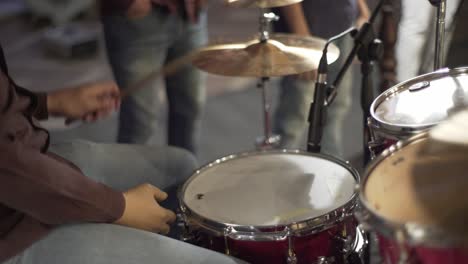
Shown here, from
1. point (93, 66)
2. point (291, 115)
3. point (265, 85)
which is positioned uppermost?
point (265, 85)

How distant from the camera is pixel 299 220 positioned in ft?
3.74

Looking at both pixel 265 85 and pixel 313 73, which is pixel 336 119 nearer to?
pixel 265 85

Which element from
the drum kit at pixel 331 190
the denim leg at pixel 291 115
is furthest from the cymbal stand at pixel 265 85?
the denim leg at pixel 291 115

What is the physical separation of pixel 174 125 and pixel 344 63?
827mm

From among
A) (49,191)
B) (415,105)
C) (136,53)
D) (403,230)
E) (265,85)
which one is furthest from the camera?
(136,53)

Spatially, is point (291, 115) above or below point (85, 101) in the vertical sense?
below

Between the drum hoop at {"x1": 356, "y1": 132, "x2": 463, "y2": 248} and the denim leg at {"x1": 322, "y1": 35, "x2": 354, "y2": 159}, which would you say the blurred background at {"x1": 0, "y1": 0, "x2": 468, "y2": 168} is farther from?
the drum hoop at {"x1": 356, "y1": 132, "x2": 463, "y2": 248}

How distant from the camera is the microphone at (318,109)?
4.33 ft

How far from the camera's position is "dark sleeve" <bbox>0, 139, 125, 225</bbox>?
3.32 ft

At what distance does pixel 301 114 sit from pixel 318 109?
648 millimetres

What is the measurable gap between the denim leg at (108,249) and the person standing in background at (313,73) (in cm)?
50

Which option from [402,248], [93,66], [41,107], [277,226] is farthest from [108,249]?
[93,66]

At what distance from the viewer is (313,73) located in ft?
4.52

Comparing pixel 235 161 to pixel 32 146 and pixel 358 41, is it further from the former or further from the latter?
pixel 32 146
